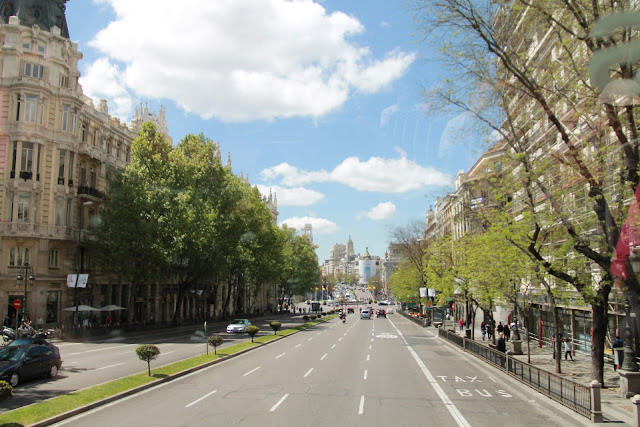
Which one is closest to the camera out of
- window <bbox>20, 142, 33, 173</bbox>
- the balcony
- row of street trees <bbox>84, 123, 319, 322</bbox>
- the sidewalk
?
the sidewalk

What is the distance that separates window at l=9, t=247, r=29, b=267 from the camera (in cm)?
3794

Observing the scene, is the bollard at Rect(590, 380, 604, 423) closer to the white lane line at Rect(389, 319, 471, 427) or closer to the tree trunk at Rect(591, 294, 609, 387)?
the white lane line at Rect(389, 319, 471, 427)

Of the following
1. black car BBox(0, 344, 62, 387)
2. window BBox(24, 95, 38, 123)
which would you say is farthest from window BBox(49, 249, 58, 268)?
black car BBox(0, 344, 62, 387)

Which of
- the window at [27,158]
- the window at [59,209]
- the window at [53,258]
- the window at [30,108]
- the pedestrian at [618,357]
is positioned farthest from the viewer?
the window at [59,209]

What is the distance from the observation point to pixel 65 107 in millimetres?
42125

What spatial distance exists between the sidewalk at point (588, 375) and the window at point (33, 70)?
4083 cm

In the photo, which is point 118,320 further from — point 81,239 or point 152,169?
point 152,169

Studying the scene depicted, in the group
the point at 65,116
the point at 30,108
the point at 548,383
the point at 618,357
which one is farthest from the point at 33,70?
the point at 618,357

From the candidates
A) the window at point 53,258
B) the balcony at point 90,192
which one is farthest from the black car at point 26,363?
the balcony at point 90,192

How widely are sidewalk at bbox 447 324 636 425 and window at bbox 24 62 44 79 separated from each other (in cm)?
4083

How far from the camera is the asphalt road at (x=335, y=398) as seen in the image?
12.4 m

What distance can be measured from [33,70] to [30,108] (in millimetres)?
3330

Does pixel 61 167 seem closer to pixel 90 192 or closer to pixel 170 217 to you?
pixel 90 192

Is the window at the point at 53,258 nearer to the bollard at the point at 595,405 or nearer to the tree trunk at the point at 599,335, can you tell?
the tree trunk at the point at 599,335
